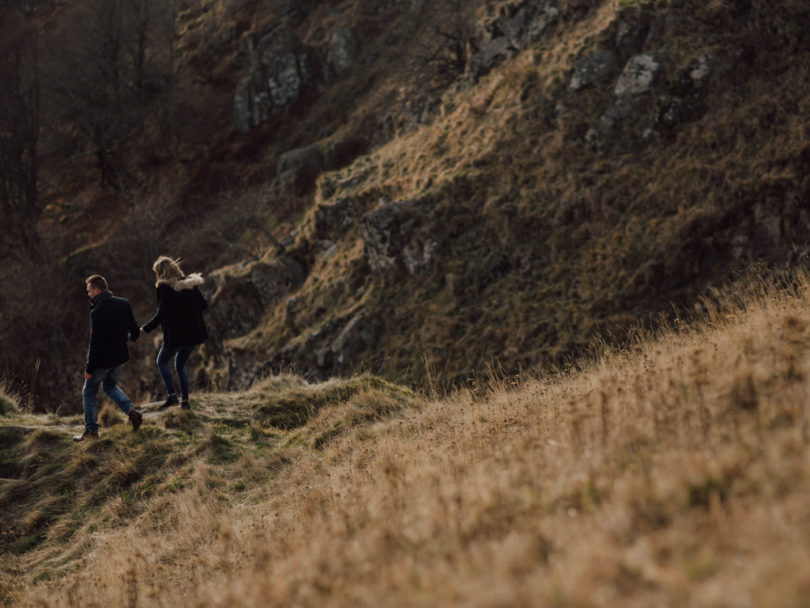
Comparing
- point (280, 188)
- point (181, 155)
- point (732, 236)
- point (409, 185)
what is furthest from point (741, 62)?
point (181, 155)

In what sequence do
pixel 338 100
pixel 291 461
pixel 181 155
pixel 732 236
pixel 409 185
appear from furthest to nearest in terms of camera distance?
pixel 181 155 → pixel 338 100 → pixel 409 185 → pixel 732 236 → pixel 291 461

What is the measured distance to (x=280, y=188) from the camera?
28.8 m

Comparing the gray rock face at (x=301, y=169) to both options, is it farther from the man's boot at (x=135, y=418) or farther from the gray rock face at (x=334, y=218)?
the man's boot at (x=135, y=418)

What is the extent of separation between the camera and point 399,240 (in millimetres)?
16344

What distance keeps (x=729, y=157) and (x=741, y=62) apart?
10.7ft

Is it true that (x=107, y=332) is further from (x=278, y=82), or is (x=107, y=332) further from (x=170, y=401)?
(x=278, y=82)

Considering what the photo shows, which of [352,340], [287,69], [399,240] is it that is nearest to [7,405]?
[352,340]

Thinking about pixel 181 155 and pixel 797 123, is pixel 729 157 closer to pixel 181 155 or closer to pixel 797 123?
pixel 797 123

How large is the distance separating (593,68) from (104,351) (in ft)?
49.8

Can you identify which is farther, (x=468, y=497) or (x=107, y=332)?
(x=107, y=332)

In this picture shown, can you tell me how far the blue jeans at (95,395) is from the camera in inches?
292

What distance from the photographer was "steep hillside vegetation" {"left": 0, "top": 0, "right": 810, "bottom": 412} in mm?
12109

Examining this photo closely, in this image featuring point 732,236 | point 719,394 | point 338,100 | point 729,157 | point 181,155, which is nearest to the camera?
point 719,394

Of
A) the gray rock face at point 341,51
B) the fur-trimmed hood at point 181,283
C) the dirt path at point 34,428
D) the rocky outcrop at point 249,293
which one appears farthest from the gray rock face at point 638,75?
the gray rock face at point 341,51
